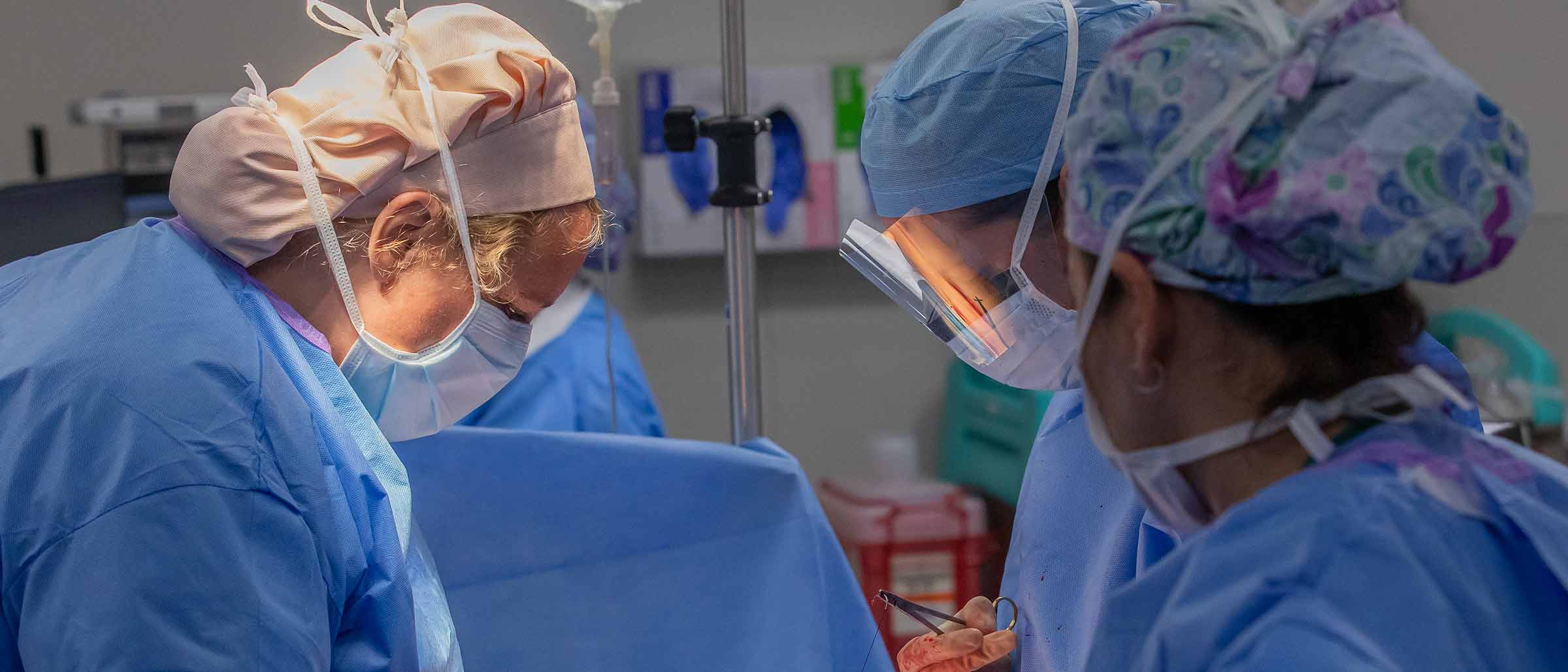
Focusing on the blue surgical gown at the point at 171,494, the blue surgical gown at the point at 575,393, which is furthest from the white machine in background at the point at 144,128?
the blue surgical gown at the point at 171,494

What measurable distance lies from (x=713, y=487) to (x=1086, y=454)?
1.65ft

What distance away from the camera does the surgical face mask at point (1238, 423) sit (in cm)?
75

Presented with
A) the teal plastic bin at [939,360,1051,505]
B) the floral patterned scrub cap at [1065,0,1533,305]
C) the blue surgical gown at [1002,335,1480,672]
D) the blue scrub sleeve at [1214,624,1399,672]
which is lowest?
the teal plastic bin at [939,360,1051,505]

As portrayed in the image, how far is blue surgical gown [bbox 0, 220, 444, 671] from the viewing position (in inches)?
37.7

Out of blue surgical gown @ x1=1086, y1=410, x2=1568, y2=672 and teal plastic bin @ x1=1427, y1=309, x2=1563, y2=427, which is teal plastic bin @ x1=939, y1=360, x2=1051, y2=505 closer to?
teal plastic bin @ x1=1427, y1=309, x2=1563, y2=427

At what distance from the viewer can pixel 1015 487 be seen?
361 cm

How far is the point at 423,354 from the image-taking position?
1336mm

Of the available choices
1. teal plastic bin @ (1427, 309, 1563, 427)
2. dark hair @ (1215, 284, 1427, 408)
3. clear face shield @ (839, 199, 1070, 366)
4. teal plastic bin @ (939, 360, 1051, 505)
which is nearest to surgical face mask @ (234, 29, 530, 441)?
clear face shield @ (839, 199, 1070, 366)

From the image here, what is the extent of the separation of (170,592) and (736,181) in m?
0.93

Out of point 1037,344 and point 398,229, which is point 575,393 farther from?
point 1037,344

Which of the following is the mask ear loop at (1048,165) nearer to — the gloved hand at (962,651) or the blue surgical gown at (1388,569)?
the gloved hand at (962,651)

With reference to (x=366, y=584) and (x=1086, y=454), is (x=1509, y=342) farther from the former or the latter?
(x=366, y=584)

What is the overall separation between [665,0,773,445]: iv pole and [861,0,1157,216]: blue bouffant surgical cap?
37 cm

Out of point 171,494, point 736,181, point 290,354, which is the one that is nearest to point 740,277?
point 736,181
